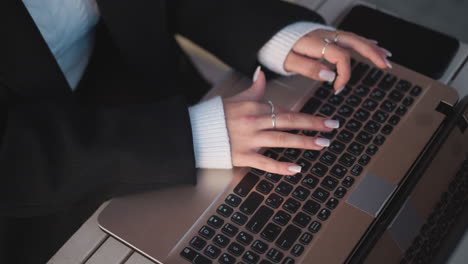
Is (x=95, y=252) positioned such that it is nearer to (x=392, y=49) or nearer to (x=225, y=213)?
(x=225, y=213)

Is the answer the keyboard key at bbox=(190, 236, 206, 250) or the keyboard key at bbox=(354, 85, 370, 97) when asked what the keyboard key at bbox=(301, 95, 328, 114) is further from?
the keyboard key at bbox=(190, 236, 206, 250)

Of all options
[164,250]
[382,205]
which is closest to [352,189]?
[382,205]

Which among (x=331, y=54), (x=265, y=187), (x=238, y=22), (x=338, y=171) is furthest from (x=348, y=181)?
(x=238, y=22)

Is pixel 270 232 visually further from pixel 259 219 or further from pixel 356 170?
pixel 356 170

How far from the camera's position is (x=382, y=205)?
68cm

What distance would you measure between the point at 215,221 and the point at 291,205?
0.36 ft

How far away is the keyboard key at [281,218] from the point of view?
663 mm

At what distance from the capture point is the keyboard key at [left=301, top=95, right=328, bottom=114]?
2.57 ft

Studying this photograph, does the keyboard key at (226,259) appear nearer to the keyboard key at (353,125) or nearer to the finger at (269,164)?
the finger at (269,164)

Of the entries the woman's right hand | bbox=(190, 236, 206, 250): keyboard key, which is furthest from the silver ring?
bbox=(190, 236, 206, 250): keyboard key

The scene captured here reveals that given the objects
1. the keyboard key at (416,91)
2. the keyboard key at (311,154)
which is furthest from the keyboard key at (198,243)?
the keyboard key at (416,91)

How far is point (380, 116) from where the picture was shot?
761 millimetres

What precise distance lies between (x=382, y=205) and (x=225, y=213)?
222 millimetres

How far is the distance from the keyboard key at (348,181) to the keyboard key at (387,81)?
182 mm
